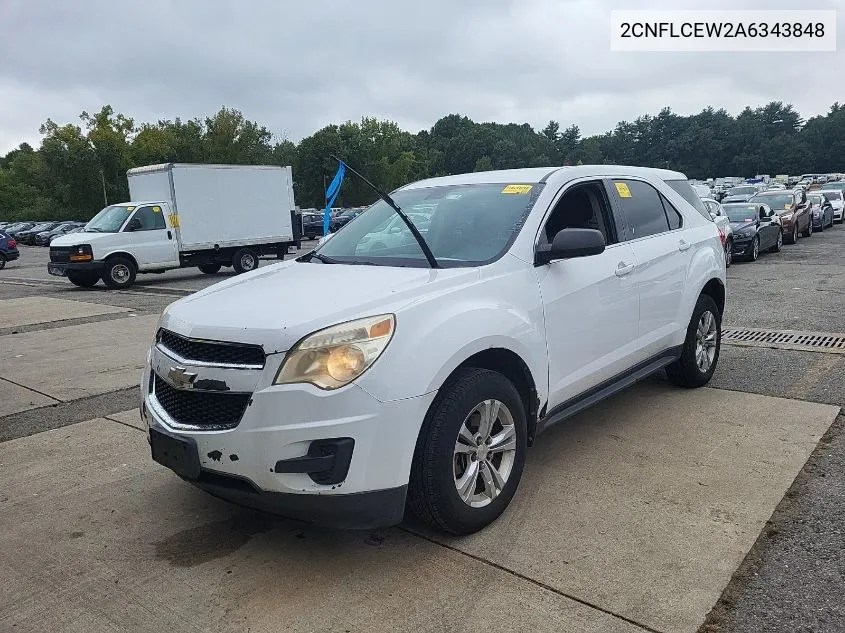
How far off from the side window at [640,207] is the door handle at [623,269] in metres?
0.28

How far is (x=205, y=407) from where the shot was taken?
299 centimetres

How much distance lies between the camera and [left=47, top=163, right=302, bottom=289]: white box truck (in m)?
16.0

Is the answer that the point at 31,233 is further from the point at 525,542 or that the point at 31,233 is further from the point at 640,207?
the point at 525,542

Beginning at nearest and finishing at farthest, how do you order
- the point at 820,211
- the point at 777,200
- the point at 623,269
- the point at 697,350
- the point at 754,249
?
1. the point at 623,269
2. the point at 697,350
3. the point at 754,249
4. the point at 777,200
5. the point at 820,211

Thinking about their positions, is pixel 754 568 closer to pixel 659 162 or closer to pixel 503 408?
pixel 503 408

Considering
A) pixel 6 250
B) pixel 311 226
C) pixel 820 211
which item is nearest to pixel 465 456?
pixel 820 211

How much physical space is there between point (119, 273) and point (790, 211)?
730 inches

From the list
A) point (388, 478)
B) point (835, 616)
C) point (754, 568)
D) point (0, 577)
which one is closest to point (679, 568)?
point (754, 568)

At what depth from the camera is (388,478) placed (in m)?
2.83

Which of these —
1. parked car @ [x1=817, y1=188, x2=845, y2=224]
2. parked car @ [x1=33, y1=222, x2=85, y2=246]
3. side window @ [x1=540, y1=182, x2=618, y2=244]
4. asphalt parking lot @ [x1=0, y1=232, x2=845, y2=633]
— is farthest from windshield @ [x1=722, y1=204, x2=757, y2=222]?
parked car @ [x1=33, y1=222, x2=85, y2=246]

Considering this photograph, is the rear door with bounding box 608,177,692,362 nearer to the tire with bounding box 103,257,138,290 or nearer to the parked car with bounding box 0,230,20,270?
the tire with bounding box 103,257,138,290

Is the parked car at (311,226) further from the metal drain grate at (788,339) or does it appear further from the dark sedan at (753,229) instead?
the metal drain grate at (788,339)

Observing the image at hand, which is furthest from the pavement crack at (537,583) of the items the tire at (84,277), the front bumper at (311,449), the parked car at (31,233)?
the parked car at (31,233)

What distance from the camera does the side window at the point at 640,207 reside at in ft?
15.3
